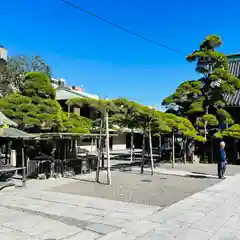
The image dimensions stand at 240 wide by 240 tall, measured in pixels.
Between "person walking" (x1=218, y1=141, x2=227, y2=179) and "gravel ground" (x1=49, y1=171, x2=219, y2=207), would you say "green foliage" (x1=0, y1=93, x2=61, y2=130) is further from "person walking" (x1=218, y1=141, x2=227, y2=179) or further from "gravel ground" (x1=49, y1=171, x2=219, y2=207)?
"person walking" (x1=218, y1=141, x2=227, y2=179)

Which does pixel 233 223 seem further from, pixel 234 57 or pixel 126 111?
pixel 234 57

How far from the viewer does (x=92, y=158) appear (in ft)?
51.0

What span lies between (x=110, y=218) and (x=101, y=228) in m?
0.77

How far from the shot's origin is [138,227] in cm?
623

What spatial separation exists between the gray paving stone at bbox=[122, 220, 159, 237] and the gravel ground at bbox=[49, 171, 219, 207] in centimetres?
187

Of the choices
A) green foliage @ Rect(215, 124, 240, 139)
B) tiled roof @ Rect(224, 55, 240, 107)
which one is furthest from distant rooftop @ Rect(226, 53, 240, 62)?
green foliage @ Rect(215, 124, 240, 139)

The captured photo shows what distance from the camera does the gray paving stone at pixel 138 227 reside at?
5.90 meters

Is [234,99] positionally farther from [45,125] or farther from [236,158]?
[45,125]

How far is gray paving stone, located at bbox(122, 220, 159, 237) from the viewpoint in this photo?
5902 mm

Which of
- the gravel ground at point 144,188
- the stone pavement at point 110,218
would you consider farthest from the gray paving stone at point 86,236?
the gravel ground at point 144,188

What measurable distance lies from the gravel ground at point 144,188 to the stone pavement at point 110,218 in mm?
533

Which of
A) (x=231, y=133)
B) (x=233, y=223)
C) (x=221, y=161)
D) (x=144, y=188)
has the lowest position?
(x=233, y=223)

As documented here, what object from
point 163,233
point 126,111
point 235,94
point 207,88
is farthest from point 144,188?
point 235,94

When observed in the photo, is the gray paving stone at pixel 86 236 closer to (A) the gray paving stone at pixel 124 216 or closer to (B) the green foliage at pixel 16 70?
(A) the gray paving stone at pixel 124 216
